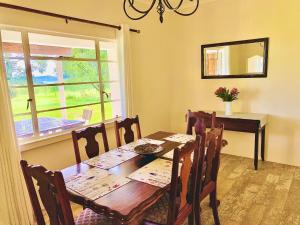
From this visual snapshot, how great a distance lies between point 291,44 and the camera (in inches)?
120

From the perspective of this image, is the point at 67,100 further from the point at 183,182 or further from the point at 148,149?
the point at 183,182

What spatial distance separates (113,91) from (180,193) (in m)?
2.14

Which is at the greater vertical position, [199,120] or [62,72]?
[62,72]

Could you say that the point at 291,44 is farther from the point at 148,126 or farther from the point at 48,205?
the point at 48,205

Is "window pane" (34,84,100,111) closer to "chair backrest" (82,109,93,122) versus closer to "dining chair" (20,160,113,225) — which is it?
"chair backrest" (82,109,93,122)

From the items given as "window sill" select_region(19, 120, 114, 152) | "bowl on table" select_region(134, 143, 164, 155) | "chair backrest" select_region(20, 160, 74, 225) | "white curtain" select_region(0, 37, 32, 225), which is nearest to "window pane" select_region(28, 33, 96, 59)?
"white curtain" select_region(0, 37, 32, 225)

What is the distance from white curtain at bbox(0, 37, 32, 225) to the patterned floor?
553mm

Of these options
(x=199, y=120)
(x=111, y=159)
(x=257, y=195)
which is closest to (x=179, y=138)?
(x=199, y=120)

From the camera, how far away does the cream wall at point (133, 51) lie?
89.7 inches

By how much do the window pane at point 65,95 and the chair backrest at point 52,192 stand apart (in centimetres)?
137

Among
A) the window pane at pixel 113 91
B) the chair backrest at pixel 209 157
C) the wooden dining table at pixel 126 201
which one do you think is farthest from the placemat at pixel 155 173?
the window pane at pixel 113 91

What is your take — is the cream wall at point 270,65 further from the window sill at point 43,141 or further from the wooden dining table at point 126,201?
the wooden dining table at point 126,201

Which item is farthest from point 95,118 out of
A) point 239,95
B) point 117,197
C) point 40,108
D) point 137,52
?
point 239,95

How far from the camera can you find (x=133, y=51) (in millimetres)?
3430
